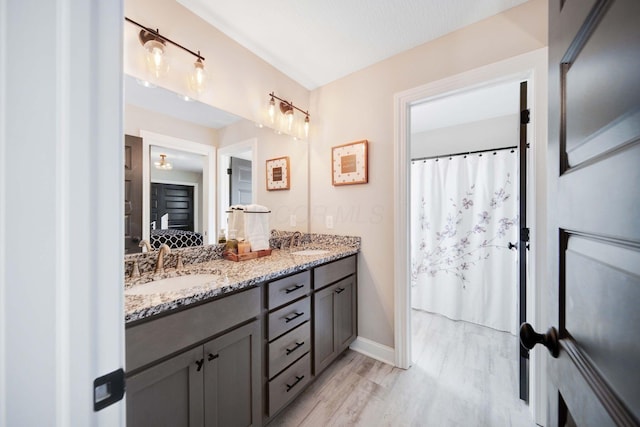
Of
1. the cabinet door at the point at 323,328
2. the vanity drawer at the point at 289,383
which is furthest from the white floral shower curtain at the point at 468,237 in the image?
the vanity drawer at the point at 289,383

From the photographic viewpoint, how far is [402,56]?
5.91 feet

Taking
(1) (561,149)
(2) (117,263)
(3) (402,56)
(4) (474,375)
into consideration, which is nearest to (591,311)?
(1) (561,149)

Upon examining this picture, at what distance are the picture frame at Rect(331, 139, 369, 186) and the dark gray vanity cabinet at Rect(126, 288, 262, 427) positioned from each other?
127 cm

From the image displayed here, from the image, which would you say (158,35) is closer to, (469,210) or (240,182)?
(240,182)

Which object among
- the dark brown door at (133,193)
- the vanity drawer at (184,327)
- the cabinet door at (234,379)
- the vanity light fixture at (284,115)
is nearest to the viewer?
the vanity drawer at (184,327)

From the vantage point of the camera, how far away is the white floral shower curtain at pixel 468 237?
2381 millimetres

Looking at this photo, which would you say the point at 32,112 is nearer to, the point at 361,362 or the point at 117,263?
the point at 117,263

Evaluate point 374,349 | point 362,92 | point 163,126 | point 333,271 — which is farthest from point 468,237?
point 163,126

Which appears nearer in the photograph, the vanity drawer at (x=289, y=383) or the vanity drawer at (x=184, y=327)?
the vanity drawer at (x=184, y=327)

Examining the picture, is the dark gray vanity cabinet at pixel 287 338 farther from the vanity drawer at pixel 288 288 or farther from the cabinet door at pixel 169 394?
the cabinet door at pixel 169 394

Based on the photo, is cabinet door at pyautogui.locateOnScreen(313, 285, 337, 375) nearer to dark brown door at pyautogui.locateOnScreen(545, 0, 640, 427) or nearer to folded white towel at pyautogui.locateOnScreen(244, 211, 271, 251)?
folded white towel at pyautogui.locateOnScreen(244, 211, 271, 251)

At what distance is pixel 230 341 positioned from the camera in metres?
1.04

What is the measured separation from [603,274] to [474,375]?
184cm

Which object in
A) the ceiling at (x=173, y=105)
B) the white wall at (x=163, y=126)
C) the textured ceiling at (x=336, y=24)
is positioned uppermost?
the textured ceiling at (x=336, y=24)
